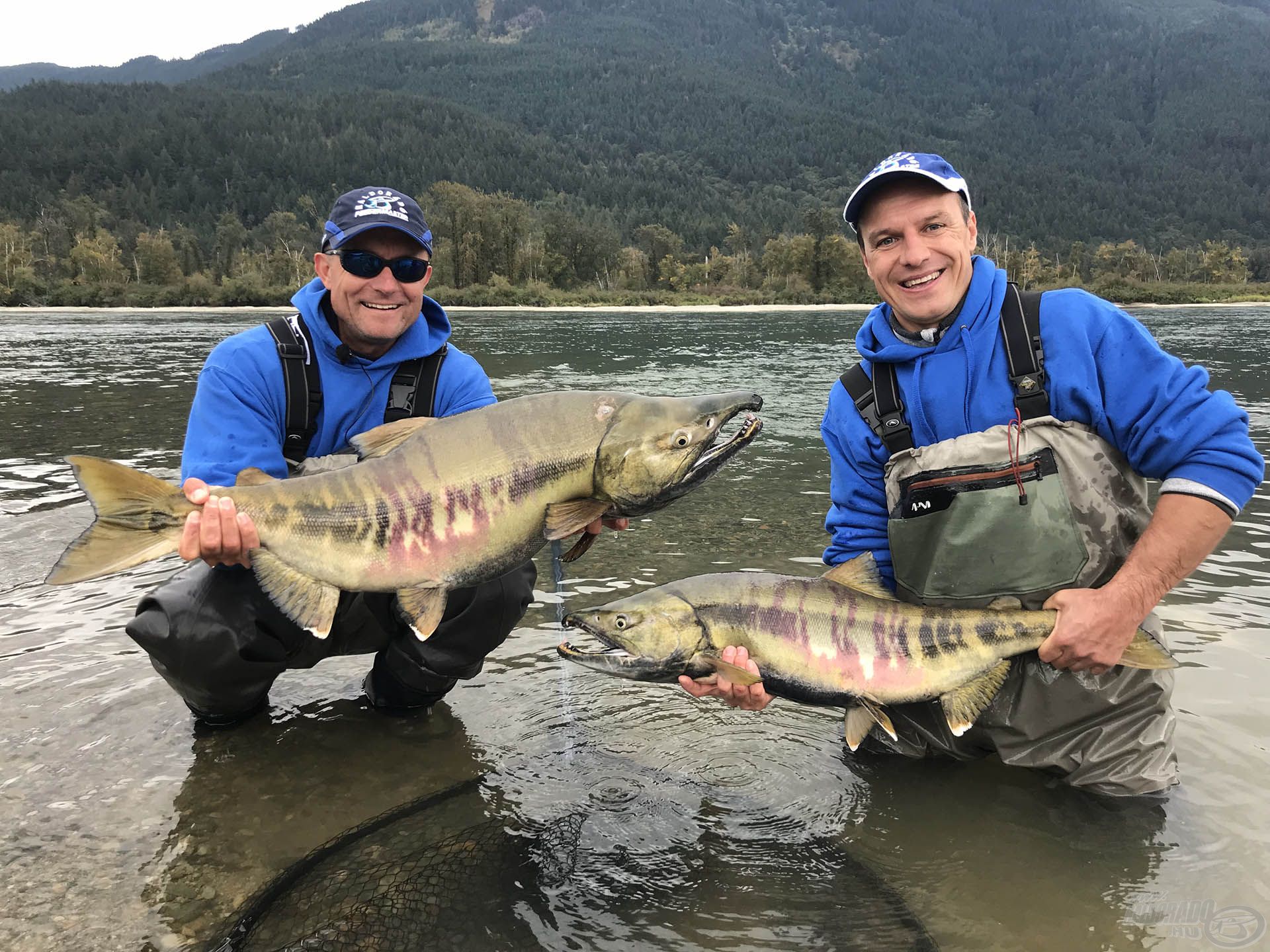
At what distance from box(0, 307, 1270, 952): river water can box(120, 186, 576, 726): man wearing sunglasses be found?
1.15 ft

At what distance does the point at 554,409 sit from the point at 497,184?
7198 inches

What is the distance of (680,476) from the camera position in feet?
9.34

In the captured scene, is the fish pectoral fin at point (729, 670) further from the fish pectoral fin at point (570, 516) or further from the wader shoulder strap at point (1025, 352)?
the wader shoulder strap at point (1025, 352)

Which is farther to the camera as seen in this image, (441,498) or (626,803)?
(626,803)

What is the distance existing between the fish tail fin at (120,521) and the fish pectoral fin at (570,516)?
4.17 ft

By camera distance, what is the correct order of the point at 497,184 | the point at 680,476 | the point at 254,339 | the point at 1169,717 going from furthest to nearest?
the point at 497,184
the point at 254,339
the point at 1169,717
the point at 680,476

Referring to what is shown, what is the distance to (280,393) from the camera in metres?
3.84

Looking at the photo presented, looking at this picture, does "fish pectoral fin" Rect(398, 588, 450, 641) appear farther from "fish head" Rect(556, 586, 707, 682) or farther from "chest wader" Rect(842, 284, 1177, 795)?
"chest wader" Rect(842, 284, 1177, 795)

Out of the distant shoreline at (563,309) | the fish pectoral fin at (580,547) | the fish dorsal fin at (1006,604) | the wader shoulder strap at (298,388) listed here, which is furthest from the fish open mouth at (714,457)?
the distant shoreline at (563,309)

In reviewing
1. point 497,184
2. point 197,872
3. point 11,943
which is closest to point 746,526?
point 197,872

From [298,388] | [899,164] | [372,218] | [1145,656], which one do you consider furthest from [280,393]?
[1145,656]

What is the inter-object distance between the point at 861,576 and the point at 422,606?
1686 mm

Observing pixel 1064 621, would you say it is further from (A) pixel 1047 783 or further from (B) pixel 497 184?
(B) pixel 497 184

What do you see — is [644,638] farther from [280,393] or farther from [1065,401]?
[280,393]
